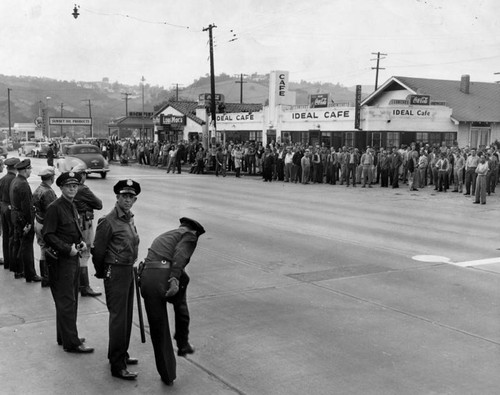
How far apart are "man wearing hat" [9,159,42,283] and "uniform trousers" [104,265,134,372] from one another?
390 cm

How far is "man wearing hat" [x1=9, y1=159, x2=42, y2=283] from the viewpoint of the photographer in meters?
8.98

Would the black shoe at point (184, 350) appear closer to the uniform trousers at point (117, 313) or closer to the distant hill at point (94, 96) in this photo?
the uniform trousers at point (117, 313)

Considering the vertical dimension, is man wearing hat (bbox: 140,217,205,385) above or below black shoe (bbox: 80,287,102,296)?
above

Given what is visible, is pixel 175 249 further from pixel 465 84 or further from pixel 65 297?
pixel 465 84

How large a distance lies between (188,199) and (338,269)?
10.9 m

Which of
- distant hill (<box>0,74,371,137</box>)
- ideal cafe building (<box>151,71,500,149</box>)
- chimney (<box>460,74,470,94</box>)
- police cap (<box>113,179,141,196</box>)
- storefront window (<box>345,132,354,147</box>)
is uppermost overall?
distant hill (<box>0,74,371,137</box>)

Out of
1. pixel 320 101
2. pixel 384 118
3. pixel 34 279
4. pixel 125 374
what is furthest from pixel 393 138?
pixel 125 374

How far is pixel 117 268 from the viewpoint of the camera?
220 inches

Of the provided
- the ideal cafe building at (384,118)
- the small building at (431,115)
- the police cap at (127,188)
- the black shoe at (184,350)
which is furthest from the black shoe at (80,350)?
the small building at (431,115)

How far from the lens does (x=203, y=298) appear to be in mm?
8320

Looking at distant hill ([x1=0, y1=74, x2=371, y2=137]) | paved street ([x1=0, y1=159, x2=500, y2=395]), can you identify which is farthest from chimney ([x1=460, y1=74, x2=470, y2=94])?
distant hill ([x1=0, y1=74, x2=371, y2=137])

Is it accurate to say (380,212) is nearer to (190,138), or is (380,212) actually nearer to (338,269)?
→ (338,269)

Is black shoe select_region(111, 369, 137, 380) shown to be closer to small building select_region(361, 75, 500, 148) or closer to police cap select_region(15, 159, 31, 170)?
police cap select_region(15, 159, 31, 170)

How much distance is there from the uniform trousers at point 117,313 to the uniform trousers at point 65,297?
79cm
